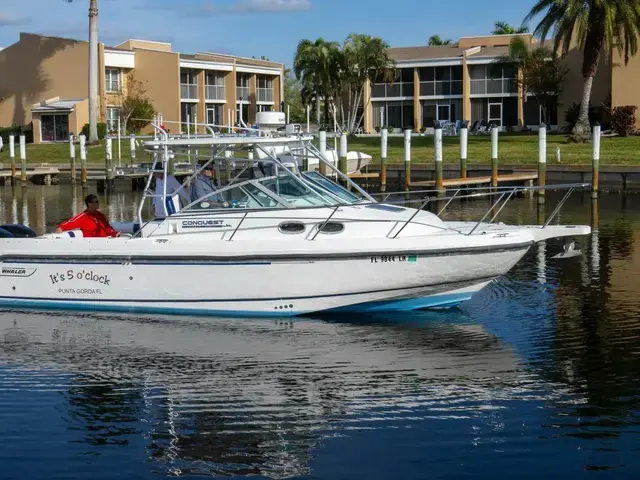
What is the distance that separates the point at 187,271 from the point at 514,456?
6.26 m

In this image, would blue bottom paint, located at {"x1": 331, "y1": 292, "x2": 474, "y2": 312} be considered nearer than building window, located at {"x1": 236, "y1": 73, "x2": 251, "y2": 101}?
Yes

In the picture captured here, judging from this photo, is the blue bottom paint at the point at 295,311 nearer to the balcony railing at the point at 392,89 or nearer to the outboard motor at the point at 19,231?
the outboard motor at the point at 19,231

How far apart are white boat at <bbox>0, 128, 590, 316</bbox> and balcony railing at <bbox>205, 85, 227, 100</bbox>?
6138 cm

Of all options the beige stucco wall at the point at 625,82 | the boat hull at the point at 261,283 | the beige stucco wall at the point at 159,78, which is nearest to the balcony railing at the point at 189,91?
the beige stucco wall at the point at 159,78

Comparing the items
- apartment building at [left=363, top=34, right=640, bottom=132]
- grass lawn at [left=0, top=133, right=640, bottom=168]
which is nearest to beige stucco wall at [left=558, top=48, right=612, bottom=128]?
apartment building at [left=363, top=34, right=640, bottom=132]

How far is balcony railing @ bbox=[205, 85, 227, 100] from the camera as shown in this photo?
75.2 metres

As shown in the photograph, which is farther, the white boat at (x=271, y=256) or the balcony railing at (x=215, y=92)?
the balcony railing at (x=215, y=92)

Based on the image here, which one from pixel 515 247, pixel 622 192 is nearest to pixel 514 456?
pixel 515 247

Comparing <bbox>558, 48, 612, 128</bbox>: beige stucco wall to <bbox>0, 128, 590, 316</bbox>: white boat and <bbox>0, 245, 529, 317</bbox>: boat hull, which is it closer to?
<bbox>0, 128, 590, 316</bbox>: white boat

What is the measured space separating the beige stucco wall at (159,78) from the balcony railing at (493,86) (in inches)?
792

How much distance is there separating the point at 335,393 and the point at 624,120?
142ft

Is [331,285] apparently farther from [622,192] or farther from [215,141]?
[622,192]

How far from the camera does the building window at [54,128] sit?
66.4 meters

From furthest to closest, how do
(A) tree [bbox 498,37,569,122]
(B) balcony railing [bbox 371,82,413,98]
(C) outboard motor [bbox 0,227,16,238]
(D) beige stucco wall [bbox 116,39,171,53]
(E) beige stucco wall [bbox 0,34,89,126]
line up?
(B) balcony railing [bbox 371,82,413,98] → (D) beige stucco wall [bbox 116,39,171,53] → (E) beige stucco wall [bbox 0,34,89,126] → (A) tree [bbox 498,37,569,122] → (C) outboard motor [bbox 0,227,16,238]
